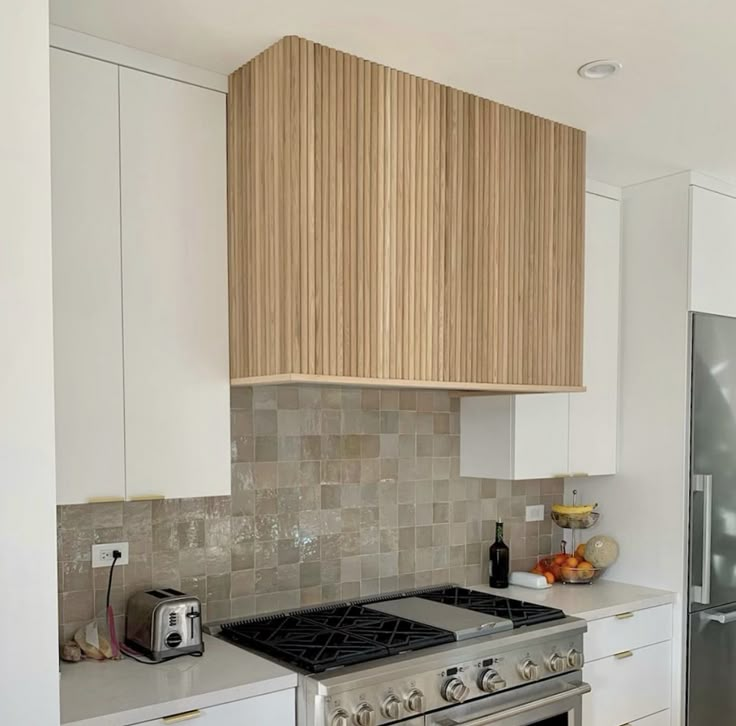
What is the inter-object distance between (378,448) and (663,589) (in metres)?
1.34

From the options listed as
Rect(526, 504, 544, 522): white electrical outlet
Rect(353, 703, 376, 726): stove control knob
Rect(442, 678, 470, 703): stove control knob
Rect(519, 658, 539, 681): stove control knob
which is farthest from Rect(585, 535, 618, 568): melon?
Rect(353, 703, 376, 726): stove control knob

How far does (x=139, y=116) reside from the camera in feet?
7.35

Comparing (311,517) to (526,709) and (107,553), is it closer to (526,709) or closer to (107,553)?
(107,553)

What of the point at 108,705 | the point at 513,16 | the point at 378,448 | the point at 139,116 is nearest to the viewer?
the point at 108,705

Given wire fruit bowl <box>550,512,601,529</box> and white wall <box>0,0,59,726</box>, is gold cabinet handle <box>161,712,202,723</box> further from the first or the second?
wire fruit bowl <box>550,512,601,529</box>

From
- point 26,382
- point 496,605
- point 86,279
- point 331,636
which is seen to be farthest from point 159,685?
point 496,605

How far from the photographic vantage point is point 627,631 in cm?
308

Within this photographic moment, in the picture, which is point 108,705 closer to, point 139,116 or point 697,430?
point 139,116

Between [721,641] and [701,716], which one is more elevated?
[721,641]

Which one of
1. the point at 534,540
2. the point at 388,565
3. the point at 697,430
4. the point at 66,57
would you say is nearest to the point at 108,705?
the point at 388,565

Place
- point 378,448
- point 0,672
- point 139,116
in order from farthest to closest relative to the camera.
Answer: point 378,448 → point 139,116 → point 0,672

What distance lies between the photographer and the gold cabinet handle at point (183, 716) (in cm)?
193

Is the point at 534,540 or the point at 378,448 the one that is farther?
the point at 534,540

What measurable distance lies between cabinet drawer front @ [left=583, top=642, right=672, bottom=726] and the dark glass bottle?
19.2 inches
